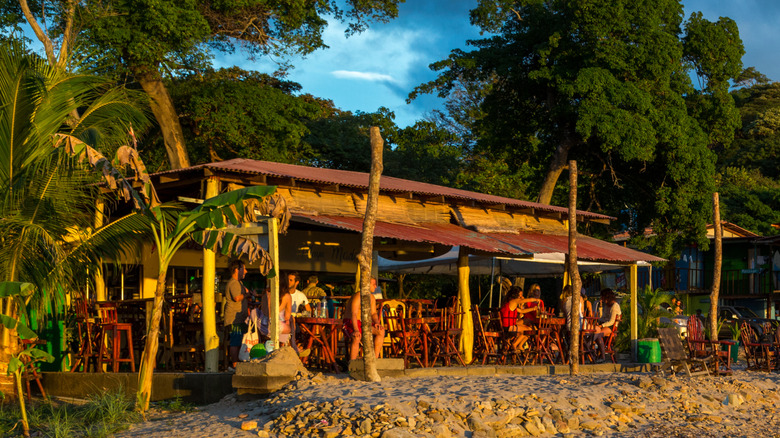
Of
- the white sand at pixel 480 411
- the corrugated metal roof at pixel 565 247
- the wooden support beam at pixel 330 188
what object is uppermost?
the wooden support beam at pixel 330 188

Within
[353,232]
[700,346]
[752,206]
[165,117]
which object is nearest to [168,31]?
[165,117]

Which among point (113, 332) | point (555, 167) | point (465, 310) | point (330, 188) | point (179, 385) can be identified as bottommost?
point (179, 385)

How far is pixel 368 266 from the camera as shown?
362 inches

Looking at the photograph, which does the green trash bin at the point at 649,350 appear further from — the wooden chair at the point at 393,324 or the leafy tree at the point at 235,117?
the leafy tree at the point at 235,117

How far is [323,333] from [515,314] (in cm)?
335

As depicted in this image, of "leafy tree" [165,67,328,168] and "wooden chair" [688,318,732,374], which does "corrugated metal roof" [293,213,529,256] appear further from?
"leafy tree" [165,67,328,168]

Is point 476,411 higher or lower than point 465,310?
lower

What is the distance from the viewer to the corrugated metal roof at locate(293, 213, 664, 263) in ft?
37.4

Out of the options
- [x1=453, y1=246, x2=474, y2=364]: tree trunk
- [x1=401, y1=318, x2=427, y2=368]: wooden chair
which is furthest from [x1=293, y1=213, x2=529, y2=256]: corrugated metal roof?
[x1=401, y1=318, x2=427, y2=368]: wooden chair

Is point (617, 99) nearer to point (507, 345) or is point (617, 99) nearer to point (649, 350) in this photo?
point (649, 350)

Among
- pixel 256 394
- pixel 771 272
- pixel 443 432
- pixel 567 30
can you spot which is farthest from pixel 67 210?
pixel 771 272

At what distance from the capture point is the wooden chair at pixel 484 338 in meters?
12.6

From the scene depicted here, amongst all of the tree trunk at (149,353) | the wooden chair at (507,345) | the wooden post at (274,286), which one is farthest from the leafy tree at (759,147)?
the tree trunk at (149,353)

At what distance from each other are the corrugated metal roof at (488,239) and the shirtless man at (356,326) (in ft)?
3.56
